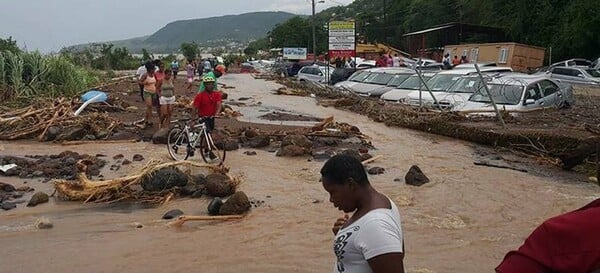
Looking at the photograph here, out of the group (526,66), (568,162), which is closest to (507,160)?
(568,162)

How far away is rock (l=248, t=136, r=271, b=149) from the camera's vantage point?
13.3m

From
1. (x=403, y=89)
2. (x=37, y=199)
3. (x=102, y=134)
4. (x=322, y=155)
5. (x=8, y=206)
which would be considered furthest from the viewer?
(x=403, y=89)

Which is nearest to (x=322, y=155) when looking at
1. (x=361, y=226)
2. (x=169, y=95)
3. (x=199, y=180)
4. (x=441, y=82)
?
(x=199, y=180)

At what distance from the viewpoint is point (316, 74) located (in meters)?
34.1

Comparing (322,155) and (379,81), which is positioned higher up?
(379,81)

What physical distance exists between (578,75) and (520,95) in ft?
38.2

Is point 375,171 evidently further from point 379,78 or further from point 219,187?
point 379,78

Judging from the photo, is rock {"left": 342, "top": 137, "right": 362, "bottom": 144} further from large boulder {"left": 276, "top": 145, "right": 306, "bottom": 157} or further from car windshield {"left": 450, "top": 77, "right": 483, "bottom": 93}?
car windshield {"left": 450, "top": 77, "right": 483, "bottom": 93}

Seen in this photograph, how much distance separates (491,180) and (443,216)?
252 cm

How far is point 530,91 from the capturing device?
1582 cm

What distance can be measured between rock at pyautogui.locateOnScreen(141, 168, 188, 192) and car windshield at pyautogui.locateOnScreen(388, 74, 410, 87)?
600 inches

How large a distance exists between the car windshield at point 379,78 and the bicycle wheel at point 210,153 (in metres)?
14.4

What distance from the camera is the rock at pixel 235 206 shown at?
25.8 feet

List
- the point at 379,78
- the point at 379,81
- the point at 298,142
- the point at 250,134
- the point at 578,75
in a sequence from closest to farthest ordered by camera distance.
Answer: the point at 298,142
the point at 250,134
the point at 379,81
the point at 379,78
the point at 578,75
